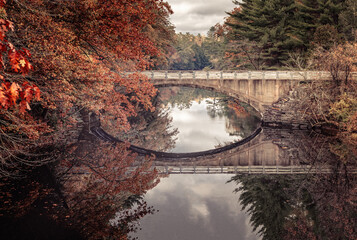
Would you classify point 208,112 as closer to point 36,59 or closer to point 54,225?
point 36,59

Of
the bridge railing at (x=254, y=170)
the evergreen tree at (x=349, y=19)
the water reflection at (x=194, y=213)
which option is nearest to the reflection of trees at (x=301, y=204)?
the water reflection at (x=194, y=213)

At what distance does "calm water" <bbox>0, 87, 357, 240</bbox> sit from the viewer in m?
8.77

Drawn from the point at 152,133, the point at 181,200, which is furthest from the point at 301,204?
the point at 152,133

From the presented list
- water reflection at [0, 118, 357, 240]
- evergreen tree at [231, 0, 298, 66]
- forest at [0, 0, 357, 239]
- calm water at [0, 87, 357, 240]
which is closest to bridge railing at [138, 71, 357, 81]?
forest at [0, 0, 357, 239]

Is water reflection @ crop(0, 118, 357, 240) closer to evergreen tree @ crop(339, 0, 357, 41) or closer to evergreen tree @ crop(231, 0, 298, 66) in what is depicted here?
evergreen tree @ crop(339, 0, 357, 41)

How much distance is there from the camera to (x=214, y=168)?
16438 mm

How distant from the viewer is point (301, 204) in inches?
423

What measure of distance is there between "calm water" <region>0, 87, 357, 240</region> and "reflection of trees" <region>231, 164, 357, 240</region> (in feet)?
0.08

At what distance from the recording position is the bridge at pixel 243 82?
3092 cm

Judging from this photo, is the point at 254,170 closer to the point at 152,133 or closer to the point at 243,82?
the point at 152,133

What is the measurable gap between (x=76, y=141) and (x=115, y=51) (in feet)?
25.7

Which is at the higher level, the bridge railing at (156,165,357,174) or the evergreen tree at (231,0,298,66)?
the evergreen tree at (231,0,298,66)

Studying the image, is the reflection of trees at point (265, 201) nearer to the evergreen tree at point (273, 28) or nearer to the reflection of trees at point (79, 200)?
the reflection of trees at point (79, 200)

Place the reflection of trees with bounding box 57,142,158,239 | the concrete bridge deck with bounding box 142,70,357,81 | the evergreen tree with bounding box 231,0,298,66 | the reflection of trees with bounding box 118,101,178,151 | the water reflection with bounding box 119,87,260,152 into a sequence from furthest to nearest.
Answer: the evergreen tree with bounding box 231,0,298,66 → the concrete bridge deck with bounding box 142,70,357,81 → the water reflection with bounding box 119,87,260,152 → the reflection of trees with bounding box 118,101,178,151 → the reflection of trees with bounding box 57,142,158,239
